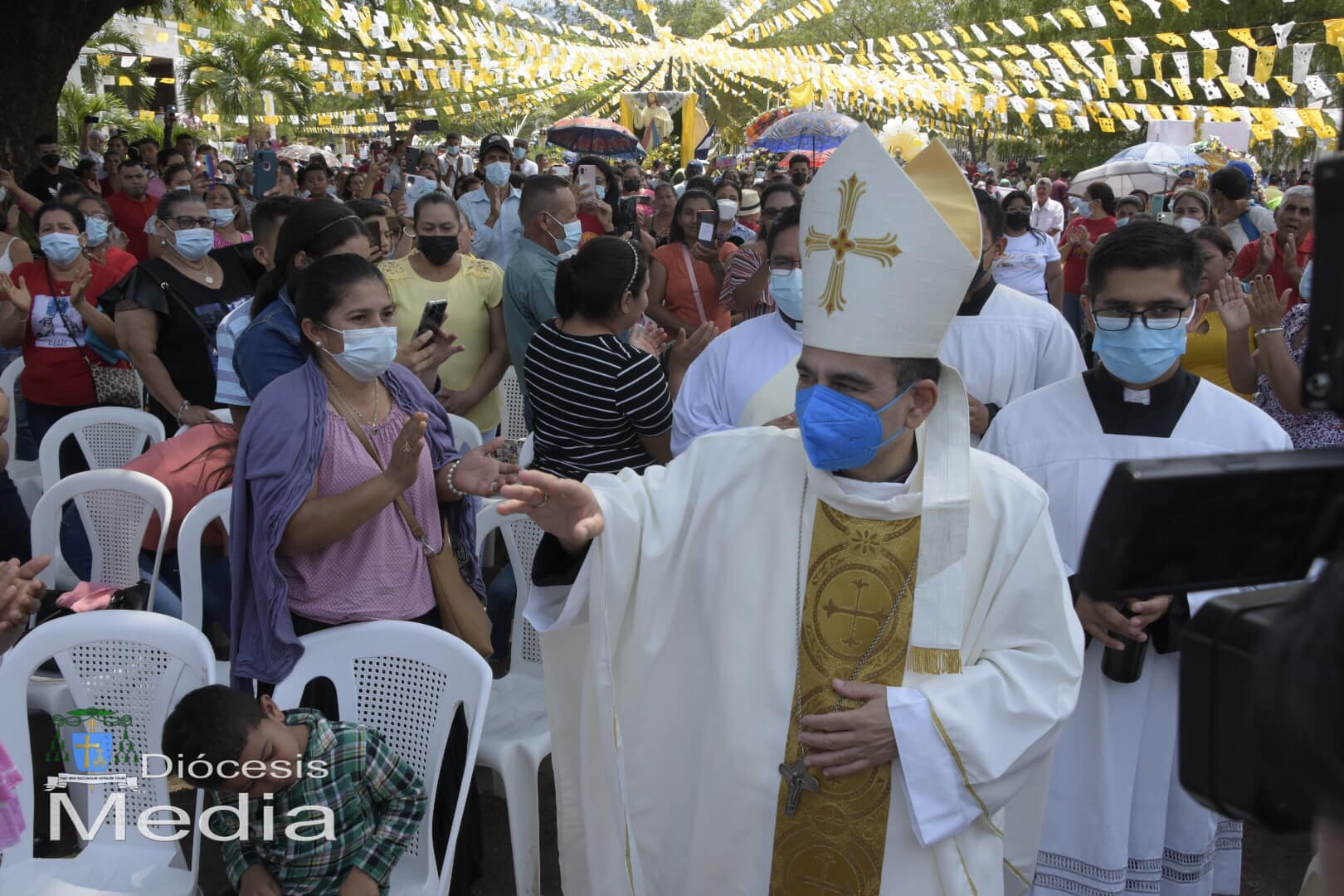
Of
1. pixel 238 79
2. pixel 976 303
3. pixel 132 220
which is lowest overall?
pixel 132 220

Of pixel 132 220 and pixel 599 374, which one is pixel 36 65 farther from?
pixel 599 374

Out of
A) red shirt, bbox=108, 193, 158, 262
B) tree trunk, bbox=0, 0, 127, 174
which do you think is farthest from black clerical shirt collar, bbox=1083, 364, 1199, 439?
tree trunk, bbox=0, 0, 127, 174

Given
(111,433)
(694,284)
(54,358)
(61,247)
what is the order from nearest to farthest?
(111,433) → (54,358) → (61,247) → (694,284)

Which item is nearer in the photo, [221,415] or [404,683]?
[404,683]

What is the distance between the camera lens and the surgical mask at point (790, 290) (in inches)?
144

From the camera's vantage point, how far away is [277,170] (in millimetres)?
13211

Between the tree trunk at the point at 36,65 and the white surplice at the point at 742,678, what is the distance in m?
13.3

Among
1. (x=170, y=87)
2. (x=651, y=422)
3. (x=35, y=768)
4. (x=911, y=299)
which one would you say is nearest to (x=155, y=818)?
(x=35, y=768)

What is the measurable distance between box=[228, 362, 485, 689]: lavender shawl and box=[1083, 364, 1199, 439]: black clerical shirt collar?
6.94 ft

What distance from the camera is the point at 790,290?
3.67 metres

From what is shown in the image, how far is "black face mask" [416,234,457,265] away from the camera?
17.5 feet

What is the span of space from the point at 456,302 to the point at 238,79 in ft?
107

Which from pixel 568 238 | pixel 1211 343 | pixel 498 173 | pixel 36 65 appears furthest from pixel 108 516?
pixel 36 65

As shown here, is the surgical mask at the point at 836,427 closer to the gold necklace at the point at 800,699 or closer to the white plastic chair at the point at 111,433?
the gold necklace at the point at 800,699
